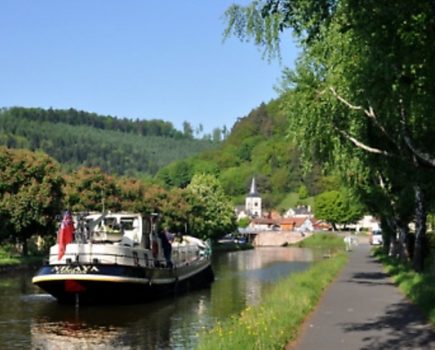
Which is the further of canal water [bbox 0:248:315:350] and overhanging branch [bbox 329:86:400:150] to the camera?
canal water [bbox 0:248:315:350]

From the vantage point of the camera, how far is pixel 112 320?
86.5ft

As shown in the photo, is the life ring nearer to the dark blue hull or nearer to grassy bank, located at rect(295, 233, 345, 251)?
the dark blue hull

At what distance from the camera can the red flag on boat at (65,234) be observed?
31.2 m

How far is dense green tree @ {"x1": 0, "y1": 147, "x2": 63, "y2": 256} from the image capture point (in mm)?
54438

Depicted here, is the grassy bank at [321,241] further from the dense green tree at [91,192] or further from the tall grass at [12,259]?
the tall grass at [12,259]

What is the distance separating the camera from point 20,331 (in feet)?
76.4

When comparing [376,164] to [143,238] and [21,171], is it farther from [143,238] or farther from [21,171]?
[21,171]

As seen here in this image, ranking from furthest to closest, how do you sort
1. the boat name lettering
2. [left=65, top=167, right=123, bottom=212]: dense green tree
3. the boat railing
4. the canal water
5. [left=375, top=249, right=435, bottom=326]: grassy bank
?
[left=65, top=167, right=123, bottom=212]: dense green tree
the boat railing
the boat name lettering
the canal water
[left=375, top=249, right=435, bottom=326]: grassy bank

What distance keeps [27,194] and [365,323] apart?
136 ft

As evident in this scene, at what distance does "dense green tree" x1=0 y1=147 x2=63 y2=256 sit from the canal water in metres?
15.7

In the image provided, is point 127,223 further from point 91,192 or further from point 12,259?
point 91,192

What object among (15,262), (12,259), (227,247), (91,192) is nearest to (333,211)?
(227,247)

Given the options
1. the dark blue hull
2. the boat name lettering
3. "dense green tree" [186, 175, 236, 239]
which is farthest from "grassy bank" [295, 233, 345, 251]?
the boat name lettering

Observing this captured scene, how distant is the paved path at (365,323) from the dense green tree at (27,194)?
3296 cm
